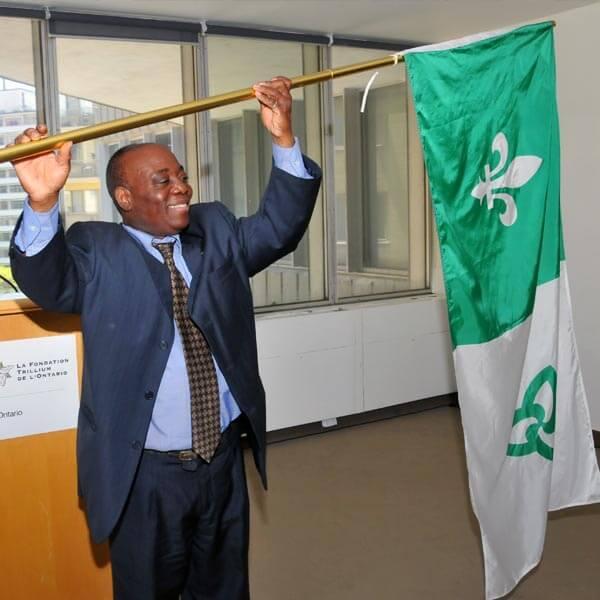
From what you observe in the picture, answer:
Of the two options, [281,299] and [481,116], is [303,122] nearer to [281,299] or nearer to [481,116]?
[281,299]

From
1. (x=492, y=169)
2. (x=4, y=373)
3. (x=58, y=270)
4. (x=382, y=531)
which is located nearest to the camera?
(x=58, y=270)

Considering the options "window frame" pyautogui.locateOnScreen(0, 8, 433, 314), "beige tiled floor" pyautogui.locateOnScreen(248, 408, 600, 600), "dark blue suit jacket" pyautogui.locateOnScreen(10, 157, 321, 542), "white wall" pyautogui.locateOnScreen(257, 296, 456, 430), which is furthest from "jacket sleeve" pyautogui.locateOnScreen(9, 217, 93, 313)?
"white wall" pyautogui.locateOnScreen(257, 296, 456, 430)

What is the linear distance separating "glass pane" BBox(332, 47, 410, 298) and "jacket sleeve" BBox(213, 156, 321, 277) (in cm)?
329

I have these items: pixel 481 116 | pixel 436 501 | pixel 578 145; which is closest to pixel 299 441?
pixel 436 501

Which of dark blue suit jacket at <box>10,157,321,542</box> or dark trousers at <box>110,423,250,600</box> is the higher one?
dark blue suit jacket at <box>10,157,321,542</box>

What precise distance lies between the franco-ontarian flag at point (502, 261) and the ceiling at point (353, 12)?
2110mm

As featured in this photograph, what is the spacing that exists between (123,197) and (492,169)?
1.06 m

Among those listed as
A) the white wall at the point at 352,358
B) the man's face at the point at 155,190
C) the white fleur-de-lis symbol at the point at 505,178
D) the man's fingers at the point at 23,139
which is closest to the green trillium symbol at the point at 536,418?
the white fleur-de-lis symbol at the point at 505,178

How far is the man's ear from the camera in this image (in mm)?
2000

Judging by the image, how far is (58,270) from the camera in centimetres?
179

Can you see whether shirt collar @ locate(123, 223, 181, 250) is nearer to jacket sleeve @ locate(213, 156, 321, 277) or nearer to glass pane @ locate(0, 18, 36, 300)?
jacket sleeve @ locate(213, 156, 321, 277)

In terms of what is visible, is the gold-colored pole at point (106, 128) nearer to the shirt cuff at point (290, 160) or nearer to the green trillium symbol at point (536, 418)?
the shirt cuff at point (290, 160)

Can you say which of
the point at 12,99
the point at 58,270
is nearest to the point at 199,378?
the point at 58,270

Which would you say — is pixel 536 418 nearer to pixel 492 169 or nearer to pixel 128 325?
pixel 492 169
